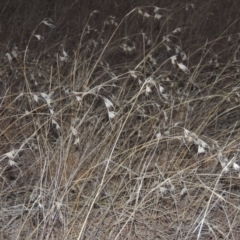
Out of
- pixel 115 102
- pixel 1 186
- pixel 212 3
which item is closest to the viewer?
pixel 1 186

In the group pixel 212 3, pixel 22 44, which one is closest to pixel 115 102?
pixel 22 44

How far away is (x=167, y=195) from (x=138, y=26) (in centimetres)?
146

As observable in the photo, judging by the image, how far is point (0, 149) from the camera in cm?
196

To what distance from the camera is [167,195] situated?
1.83 m

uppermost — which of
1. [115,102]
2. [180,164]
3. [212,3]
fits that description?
[115,102]

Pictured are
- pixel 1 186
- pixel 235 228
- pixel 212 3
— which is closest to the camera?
pixel 235 228

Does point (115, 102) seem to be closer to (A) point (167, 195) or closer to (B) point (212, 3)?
(A) point (167, 195)

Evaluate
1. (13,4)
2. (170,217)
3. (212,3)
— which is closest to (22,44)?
(13,4)

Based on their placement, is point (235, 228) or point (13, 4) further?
point (13, 4)

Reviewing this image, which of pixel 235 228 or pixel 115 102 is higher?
pixel 115 102

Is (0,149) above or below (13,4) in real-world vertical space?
above

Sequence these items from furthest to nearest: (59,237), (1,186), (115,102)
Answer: (115,102), (1,186), (59,237)

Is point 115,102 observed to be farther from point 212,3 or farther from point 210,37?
point 212,3

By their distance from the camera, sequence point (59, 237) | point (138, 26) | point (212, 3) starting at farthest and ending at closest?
point (212, 3), point (138, 26), point (59, 237)
